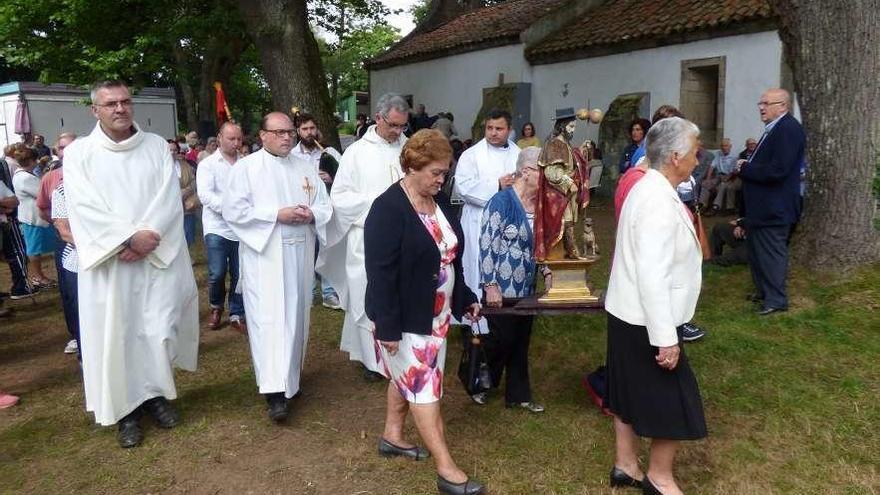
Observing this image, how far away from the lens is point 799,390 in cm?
485

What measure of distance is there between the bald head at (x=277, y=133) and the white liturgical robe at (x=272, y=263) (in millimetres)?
68

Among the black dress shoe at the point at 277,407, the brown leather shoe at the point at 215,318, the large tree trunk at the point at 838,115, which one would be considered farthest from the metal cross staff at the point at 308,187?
the large tree trunk at the point at 838,115

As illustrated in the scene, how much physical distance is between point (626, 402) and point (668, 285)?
0.64m

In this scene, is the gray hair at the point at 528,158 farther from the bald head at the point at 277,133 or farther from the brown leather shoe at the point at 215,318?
the brown leather shoe at the point at 215,318

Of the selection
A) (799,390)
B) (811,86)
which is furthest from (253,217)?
(811,86)

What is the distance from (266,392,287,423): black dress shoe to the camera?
15.4 ft

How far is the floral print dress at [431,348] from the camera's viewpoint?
358 cm

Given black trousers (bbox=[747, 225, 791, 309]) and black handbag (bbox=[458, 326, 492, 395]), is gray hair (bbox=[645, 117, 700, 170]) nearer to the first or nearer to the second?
black handbag (bbox=[458, 326, 492, 395])

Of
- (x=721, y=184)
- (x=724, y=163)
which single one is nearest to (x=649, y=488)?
(x=721, y=184)

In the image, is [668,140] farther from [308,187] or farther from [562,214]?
[308,187]

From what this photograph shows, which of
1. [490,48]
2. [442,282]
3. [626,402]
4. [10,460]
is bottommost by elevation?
[10,460]

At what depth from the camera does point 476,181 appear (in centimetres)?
575

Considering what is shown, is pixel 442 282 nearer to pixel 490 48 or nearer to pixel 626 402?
pixel 626 402

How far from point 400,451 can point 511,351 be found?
96 cm
